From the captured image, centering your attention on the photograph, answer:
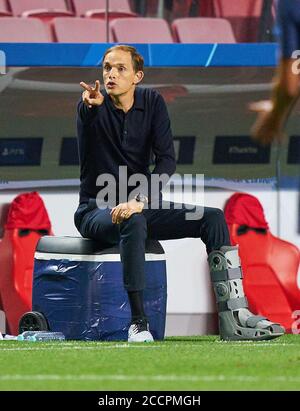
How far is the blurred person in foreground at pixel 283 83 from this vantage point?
353cm

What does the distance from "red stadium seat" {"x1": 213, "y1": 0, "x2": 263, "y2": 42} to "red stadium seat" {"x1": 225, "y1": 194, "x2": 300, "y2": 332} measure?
1435 millimetres

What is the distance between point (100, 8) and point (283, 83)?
22.7 ft

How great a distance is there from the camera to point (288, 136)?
9.49m

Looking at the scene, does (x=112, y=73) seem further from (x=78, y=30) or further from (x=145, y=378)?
(x=78, y=30)

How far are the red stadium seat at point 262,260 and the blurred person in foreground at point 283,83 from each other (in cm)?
502

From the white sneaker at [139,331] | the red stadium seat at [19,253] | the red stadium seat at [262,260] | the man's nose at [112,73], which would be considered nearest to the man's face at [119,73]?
the man's nose at [112,73]

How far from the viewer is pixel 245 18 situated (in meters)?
9.96

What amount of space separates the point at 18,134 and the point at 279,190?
1859mm

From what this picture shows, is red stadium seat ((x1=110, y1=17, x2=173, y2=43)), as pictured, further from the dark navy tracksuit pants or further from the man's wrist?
the man's wrist

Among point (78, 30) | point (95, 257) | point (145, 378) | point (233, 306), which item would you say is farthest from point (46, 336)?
point (78, 30)

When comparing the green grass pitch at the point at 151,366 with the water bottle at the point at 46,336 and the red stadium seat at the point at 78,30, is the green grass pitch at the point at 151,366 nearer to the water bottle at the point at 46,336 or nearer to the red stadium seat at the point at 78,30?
the water bottle at the point at 46,336

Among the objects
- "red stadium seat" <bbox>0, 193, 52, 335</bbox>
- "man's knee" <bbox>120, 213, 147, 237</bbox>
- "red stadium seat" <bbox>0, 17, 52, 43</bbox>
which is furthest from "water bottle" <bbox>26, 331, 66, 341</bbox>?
"red stadium seat" <bbox>0, 17, 52, 43</bbox>

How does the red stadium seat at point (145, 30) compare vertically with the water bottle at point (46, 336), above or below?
above
